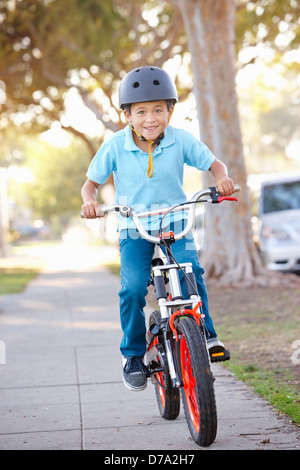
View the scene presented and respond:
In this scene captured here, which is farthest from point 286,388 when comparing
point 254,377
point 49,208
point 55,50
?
point 49,208

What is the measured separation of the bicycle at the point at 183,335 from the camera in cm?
389

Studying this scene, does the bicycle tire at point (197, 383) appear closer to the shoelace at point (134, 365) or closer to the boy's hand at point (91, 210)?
the shoelace at point (134, 365)

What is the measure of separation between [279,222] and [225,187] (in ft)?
33.0

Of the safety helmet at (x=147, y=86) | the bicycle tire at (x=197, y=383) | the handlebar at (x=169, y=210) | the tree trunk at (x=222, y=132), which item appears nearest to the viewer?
the bicycle tire at (x=197, y=383)

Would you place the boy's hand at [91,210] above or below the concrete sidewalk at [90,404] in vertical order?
above

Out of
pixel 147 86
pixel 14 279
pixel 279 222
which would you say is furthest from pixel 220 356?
pixel 14 279

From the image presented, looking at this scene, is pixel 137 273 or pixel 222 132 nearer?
pixel 137 273

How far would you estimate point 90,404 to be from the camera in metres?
5.34

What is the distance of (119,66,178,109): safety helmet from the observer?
14.6ft

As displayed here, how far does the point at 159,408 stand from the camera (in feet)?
16.3

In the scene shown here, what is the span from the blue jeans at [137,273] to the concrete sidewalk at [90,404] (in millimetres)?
583

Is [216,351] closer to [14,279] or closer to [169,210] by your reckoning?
[169,210]

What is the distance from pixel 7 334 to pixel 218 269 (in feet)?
17.3

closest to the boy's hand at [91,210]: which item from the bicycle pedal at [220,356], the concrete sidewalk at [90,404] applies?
the bicycle pedal at [220,356]
